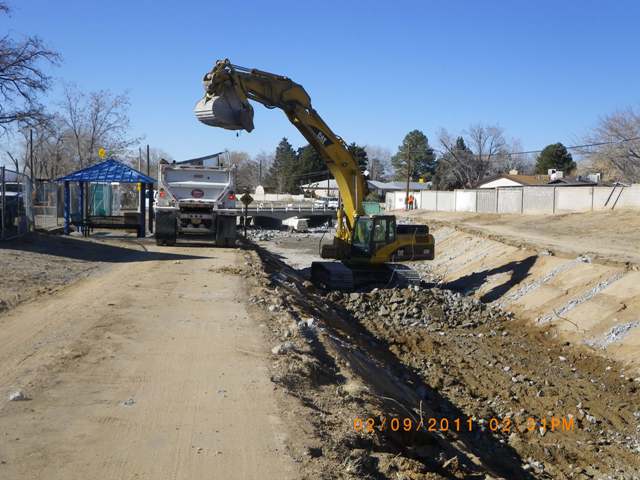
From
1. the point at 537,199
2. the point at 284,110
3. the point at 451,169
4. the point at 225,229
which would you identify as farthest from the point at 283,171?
A: the point at 284,110

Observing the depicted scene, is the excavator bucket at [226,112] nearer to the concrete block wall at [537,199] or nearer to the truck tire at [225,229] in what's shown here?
the truck tire at [225,229]

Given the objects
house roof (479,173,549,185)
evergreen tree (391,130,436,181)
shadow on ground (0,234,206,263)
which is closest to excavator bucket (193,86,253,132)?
shadow on ground (0,234,206,263)

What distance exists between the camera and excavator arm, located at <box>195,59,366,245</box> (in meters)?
16.6

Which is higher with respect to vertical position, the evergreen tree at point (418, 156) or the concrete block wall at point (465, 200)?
the evergreen tree at point (418, 156)

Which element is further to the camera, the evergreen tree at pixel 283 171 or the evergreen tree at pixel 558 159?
the evergreen tree at pixel 283 171

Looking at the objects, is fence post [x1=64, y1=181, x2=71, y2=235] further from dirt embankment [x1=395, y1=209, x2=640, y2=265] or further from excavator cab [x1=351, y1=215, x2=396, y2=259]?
dirt embankment [x1=395, y1=209, x2=640, y2=265]

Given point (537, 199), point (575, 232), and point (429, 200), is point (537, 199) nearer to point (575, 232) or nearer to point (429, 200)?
point (575, 232)

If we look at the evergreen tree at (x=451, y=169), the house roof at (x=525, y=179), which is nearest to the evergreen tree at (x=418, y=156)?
the evergreen tree at (x=451, y=169)

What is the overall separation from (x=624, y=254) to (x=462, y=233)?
13410mm

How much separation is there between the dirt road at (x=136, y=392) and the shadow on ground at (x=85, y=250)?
22.4ft

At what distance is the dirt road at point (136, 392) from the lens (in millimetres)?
4723

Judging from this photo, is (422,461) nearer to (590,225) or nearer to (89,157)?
(590,225)

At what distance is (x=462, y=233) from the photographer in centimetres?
3438

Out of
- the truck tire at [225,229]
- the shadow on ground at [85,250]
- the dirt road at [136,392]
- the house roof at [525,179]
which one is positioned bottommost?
the dirt road at [136,392]
